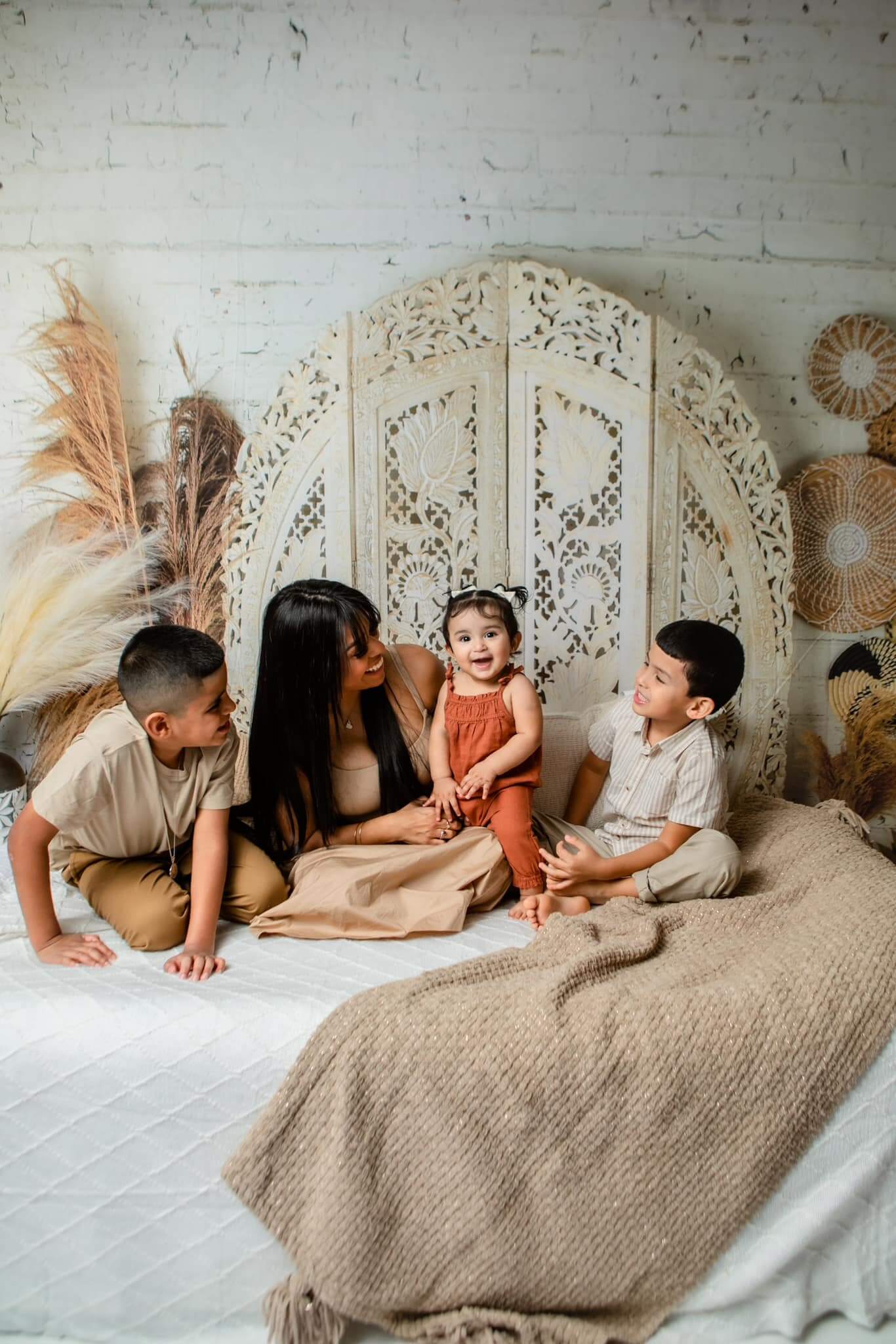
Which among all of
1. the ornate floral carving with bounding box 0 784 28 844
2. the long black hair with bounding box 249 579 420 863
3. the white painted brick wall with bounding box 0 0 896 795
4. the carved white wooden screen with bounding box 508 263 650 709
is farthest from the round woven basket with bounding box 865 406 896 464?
the ornate floral carving with bounding box 0 784 28 844

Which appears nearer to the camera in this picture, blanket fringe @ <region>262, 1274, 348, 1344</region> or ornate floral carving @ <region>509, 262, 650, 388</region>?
blanket fringe @ <region>262, 1274, 348, 1344</region>

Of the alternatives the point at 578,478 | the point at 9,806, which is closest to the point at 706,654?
the point at 578,478

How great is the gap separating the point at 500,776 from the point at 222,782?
24.0 inches

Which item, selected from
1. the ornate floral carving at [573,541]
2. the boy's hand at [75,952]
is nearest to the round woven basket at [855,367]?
the ornate floral carving at [573,541]

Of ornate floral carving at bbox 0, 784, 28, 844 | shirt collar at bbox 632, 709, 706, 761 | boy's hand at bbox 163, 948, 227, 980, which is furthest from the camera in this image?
ornate floral carving at bbox 0, 784, 28, 844

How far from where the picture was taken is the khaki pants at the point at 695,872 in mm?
1839

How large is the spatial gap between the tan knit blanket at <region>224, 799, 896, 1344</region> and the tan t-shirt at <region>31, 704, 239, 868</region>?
0.63 meters

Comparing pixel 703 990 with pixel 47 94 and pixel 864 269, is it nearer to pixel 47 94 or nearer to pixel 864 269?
pixel 864 269

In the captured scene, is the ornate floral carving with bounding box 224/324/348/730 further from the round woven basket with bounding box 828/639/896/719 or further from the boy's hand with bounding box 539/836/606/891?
the round woven basket with bounding box 828/639/896/719

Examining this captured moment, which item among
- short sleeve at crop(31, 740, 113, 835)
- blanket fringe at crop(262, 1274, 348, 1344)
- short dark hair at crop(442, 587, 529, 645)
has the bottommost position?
blanket fringe at crop(262, 1274, 348, 1344)

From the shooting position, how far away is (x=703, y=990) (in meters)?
1.47

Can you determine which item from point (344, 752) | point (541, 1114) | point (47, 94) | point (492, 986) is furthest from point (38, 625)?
point (541, 1114)

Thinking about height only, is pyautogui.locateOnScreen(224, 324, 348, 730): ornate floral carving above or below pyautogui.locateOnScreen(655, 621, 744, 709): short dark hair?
above

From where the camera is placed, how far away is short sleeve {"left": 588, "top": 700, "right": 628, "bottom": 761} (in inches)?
84.4
